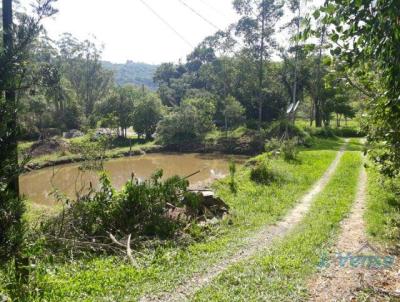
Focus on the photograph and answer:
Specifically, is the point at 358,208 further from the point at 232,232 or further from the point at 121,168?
the point at 121,168

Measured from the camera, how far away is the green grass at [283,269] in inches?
251

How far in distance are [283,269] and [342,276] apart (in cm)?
105

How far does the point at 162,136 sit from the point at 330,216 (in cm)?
3391

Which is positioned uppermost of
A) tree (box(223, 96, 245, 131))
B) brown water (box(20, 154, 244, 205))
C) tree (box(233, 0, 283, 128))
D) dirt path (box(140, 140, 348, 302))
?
tree (box(233, 0, 283, 128))

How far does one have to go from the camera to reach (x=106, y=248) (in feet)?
29.1

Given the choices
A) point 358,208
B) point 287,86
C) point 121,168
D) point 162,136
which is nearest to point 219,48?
point 287,86

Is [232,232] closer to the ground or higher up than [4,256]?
closer to the ground

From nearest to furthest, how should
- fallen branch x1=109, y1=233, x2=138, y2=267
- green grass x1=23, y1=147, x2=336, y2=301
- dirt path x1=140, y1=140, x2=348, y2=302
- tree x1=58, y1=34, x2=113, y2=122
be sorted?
green grass x1=23, y1=147, x2=336, y2=301 < dirt path x1=140, y1=140, x2=348, y2=302 < fallen branch x1=109, y1=233, x2=138, y2=267 < tree x1=58, y1=34, x2=113, y2=122

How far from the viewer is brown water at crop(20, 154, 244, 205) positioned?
2456 centimetres

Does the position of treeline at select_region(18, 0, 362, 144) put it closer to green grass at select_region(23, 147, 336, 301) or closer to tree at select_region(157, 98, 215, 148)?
tree at select_region(157, 98, 215, 148)

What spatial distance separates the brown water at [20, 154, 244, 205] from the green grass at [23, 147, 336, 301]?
990 centimetres

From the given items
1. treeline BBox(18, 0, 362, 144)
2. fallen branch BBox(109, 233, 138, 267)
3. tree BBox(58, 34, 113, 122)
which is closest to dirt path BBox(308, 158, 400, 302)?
fallen branch BBox(109, 233, 138, 267)

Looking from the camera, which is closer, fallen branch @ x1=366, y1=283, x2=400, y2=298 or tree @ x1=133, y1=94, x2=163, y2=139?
fallen branch @ x1=366, y1=283, x2=400, y2=298

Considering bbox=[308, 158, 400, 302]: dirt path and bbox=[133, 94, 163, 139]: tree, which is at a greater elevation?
bbox=[133, 94, 163, 139]: tree
